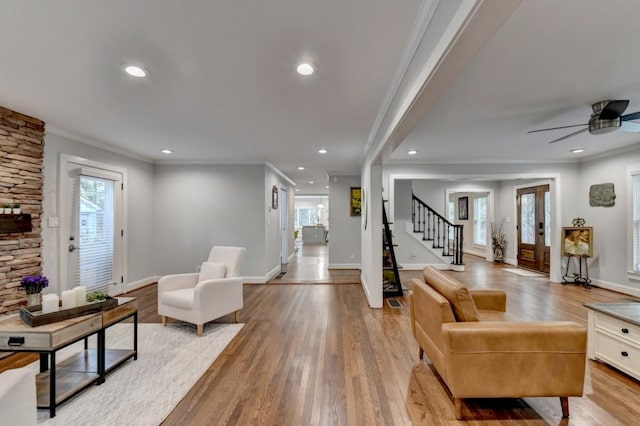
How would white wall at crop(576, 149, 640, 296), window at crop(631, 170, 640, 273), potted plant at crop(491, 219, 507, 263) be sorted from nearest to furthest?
1. window at crop(631, 170, 640, 273)
2. white wall at crop(576, 149, 640, 296)
3. potted plant at crop(491, 219, 507, 263)

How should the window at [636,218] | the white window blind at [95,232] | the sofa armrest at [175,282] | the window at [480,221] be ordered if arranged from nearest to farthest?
the sofa armrest at [175,282] < the white window blind at [95,232] < the window at [636,218] < the window at [480,221]

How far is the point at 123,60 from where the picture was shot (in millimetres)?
2162

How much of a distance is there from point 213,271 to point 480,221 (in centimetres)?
887

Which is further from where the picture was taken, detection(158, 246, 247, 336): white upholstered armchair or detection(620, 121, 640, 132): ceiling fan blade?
detection(158, 246, 247, 336): white upholstered armchair

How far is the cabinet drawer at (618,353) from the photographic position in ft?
7.54

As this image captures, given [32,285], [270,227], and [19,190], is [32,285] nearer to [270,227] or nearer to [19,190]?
[19,190]

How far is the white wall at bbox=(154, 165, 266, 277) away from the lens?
5.80m

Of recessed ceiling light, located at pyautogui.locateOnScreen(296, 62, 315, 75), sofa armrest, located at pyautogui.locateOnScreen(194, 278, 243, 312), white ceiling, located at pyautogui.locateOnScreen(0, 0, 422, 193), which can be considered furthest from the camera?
sofa armrest, located at pyautogui.locateOnScreen(194, 278, 243, 312)

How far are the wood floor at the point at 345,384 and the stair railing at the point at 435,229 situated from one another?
126 inches

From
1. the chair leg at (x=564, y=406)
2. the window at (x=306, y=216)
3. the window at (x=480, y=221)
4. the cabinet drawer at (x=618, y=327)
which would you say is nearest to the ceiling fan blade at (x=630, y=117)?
the cabinet drawer at (x=618, y=327)

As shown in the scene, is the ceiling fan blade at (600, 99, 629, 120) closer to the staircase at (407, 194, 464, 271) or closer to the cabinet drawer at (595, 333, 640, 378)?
the cabinet drawer at (595, 333, 640, 378)

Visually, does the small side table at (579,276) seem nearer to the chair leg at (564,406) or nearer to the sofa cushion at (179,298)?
the chair leg at (564,406)

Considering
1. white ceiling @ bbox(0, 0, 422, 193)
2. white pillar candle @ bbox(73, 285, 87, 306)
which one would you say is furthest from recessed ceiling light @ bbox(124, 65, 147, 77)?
white pillar candle @ bbox(73, 285, 87, 306)

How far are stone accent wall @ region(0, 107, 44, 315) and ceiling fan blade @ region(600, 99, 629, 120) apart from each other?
6.15 m
